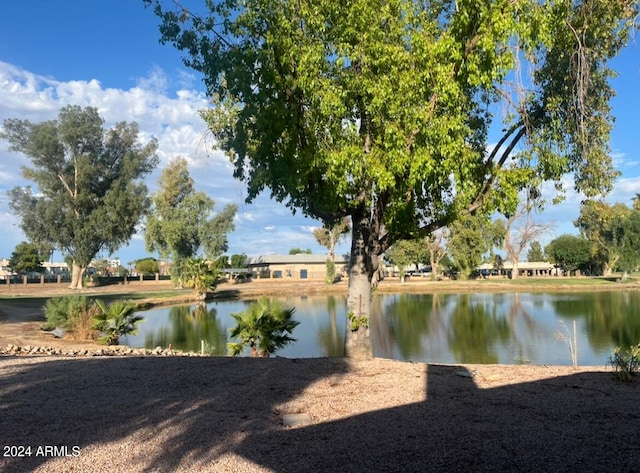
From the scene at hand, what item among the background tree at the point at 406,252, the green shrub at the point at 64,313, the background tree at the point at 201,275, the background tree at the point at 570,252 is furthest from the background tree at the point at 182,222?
the background tree at the point at 570,252

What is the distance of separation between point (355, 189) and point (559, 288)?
57205 millimetres

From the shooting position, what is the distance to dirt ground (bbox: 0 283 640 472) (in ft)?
15.0

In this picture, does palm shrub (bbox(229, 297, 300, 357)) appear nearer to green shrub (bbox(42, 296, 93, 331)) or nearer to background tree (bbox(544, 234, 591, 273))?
green shrub (bbox(42, 296, 93, 331))

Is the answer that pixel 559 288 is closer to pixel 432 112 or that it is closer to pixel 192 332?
pixel 192 332

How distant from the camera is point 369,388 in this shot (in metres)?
7.39

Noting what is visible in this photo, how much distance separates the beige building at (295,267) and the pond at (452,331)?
4055 cm

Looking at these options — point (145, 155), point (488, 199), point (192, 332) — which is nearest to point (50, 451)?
point (488, 199)

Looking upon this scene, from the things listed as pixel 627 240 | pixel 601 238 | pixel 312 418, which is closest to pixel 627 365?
pixel 312 418

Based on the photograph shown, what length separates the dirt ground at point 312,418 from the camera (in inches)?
180

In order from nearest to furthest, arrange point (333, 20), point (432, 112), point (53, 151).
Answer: point (432, 112) → point (333, 20) → point (53, 151)

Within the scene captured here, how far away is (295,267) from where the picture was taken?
84.0 meters

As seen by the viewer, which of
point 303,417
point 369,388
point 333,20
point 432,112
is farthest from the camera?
point 333,20

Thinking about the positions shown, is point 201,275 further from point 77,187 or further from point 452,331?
point 452,331

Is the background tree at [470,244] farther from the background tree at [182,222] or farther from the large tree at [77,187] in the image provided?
the large tree at [77,187]
